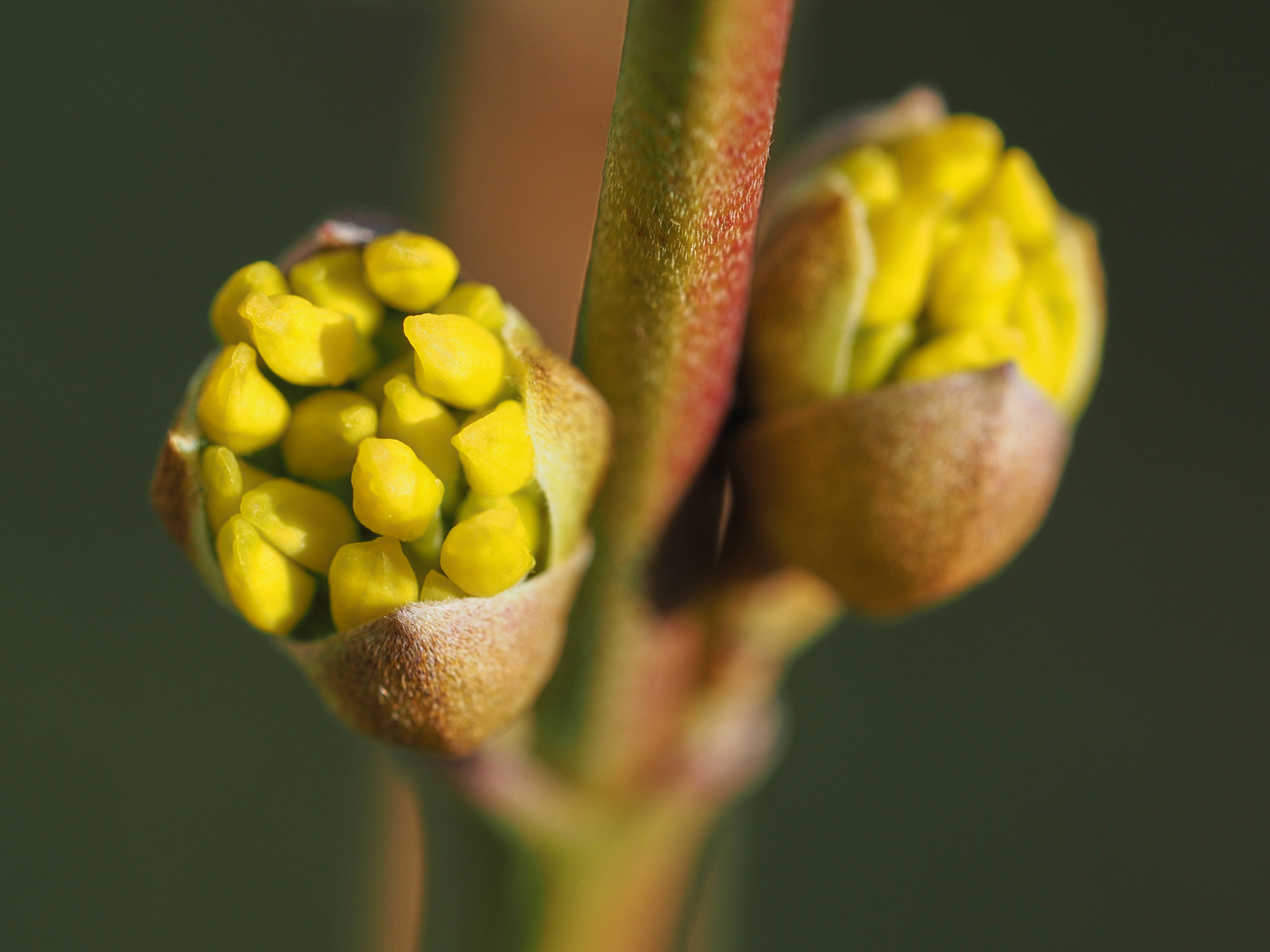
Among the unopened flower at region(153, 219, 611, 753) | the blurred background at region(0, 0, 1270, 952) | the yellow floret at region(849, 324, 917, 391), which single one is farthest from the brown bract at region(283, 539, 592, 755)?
the blurred background at region(0, 0, 1270, 952)

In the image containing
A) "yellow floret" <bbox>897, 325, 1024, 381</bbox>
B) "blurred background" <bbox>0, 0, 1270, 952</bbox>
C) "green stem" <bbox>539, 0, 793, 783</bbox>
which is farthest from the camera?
"blurred background" <bbox>0, 0, 1270, 952</bbox>

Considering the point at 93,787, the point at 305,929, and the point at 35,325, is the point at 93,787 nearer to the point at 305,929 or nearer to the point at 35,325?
the point at 305,929

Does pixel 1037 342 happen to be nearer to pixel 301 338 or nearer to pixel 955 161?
pixel 955 161

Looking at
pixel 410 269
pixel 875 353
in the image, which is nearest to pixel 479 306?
pixel 410 269

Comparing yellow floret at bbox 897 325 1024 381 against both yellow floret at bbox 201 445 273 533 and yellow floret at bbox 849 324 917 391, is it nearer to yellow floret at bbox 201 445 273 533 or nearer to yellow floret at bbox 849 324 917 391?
yellow floret at bbox 849 324 917 391

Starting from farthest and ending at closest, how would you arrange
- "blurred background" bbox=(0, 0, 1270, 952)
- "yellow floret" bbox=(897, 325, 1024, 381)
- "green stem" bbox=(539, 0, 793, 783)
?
"blurred background" bbox=(0, 0, 1270, 952) < "yellow floret" bbox=(897, 325, 1024, 381) < "green stem" bbox=(539, 0, 793, 783)

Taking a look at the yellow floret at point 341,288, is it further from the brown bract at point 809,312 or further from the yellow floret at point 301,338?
the brown bract at point 809,312
